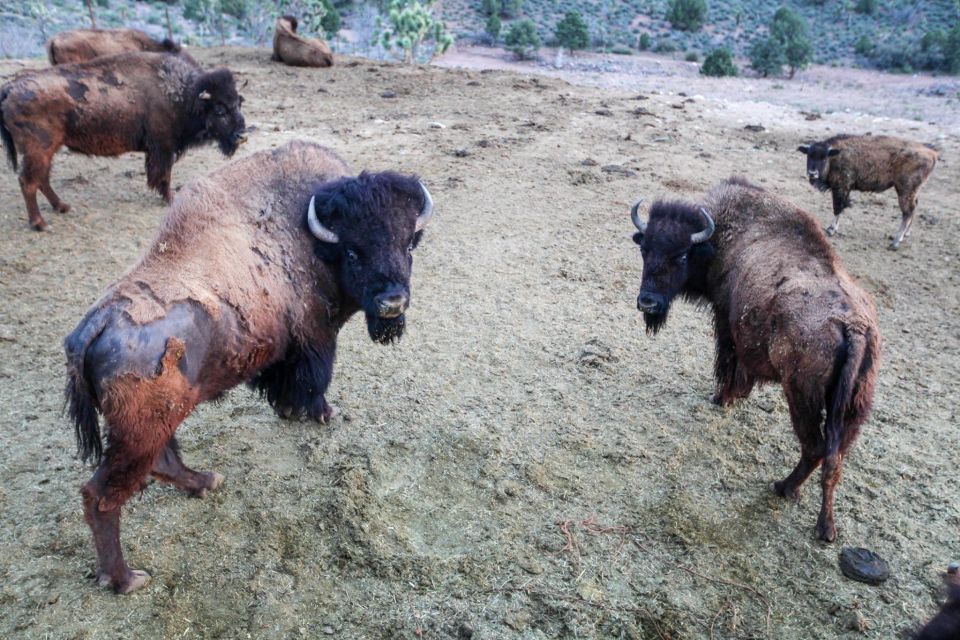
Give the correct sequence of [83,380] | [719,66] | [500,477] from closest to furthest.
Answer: [83,380] < [500,477] < [719,66]

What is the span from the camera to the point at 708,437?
4.25 metres

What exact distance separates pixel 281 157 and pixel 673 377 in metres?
3.32

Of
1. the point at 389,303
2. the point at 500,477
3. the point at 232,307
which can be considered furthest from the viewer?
the point at 500,477

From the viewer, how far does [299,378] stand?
364 cm

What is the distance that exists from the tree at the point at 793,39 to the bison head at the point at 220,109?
30.6m

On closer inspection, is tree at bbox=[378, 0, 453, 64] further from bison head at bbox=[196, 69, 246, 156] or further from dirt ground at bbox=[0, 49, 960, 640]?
dirt ground at bbox=[0, 49, 960, 640]

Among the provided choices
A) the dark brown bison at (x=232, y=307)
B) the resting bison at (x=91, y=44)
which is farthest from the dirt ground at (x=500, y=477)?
the resting bison at (x=91, y=44)

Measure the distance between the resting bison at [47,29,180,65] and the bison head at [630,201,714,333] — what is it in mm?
9549

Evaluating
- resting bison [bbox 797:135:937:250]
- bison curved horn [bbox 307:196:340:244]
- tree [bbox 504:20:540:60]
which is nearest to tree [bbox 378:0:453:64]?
tree [bbox 504:20:540:60]

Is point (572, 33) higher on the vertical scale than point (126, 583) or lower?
higher

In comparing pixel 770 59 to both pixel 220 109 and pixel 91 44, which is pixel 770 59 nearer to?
pixel 91 44

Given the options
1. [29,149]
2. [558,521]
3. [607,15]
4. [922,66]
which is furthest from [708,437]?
[607,15]

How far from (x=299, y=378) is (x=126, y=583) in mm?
1305

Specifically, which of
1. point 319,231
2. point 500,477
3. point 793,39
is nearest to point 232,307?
point 319,231
